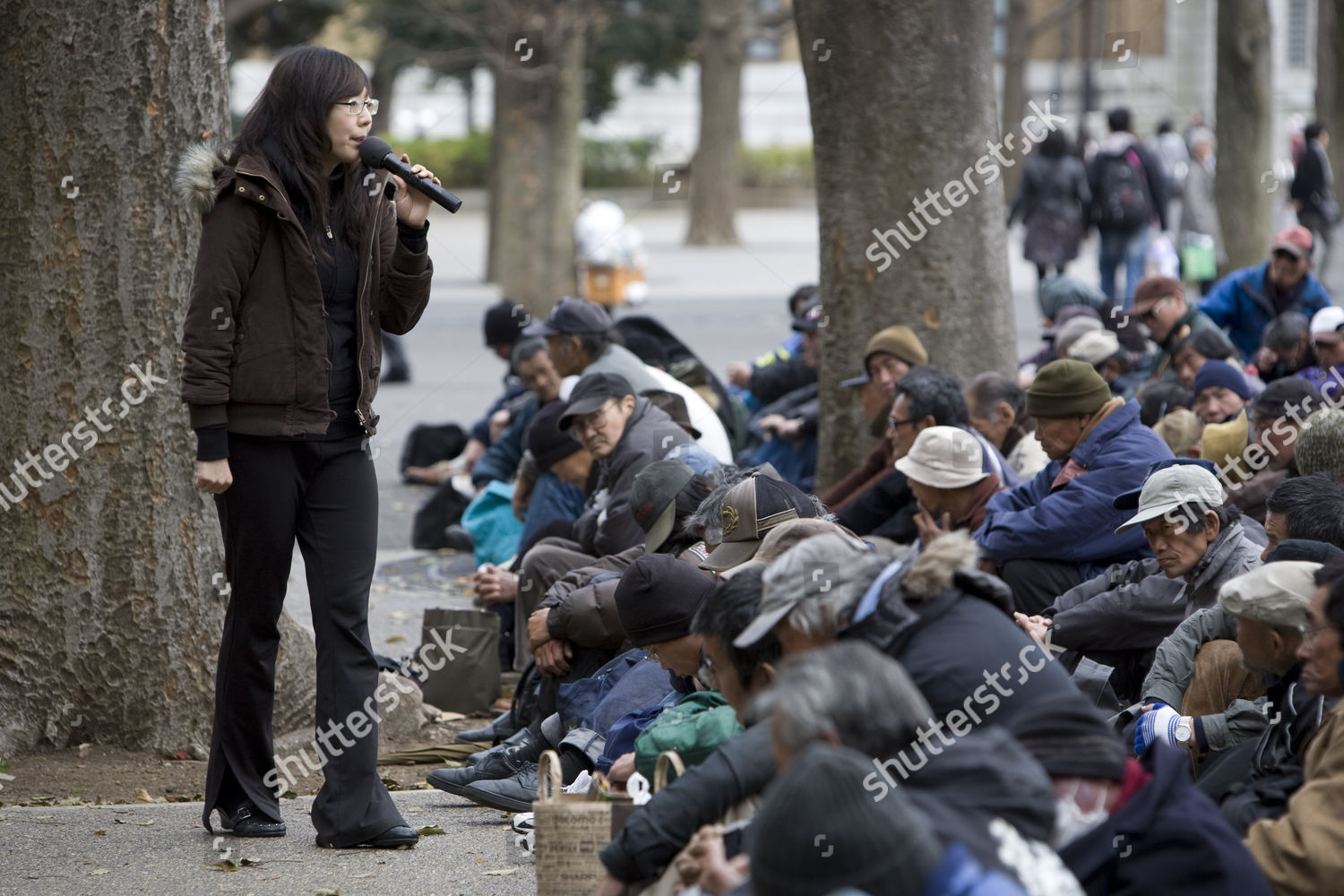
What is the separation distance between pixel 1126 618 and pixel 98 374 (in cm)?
322

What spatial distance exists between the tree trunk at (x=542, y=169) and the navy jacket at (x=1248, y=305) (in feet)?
33.5

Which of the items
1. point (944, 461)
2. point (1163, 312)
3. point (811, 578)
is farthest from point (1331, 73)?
point (811, 578)

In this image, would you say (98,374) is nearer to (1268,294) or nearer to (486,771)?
(486,771)

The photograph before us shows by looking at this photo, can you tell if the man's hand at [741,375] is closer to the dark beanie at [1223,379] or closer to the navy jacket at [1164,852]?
the dark beanie at [1223,379]

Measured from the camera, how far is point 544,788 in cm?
376

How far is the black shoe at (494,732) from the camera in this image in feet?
18.3

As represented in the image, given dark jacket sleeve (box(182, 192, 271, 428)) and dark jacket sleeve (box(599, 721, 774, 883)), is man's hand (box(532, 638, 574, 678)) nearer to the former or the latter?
dark jacket sleeve (box(182, 192, 271, 428))

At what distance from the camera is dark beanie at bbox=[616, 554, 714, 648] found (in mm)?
4133

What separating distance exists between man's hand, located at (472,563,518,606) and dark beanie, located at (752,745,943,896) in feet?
14.3

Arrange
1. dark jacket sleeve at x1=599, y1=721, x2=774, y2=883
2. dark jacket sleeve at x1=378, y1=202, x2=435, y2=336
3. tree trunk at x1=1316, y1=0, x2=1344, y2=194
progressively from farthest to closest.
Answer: tree trunk at x1=1316, y1=0, x2=1344, y2=194 < dark jacket sleeve at x1=378, y1=202, x2=435, y2=336 < dark jacket sleeve at x1=599, y1=721, x2=774, y2=883

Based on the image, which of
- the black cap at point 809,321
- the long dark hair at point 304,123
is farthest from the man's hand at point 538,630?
the black cap at point 809,321

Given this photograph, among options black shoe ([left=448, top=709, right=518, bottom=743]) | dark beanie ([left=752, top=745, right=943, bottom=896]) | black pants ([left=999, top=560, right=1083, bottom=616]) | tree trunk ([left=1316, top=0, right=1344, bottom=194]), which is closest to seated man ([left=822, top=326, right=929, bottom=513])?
black pants ([left=999, top=560, right=1083, bottom=616])

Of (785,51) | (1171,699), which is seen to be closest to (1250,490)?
(1171,699)

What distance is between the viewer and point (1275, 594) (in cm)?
361
